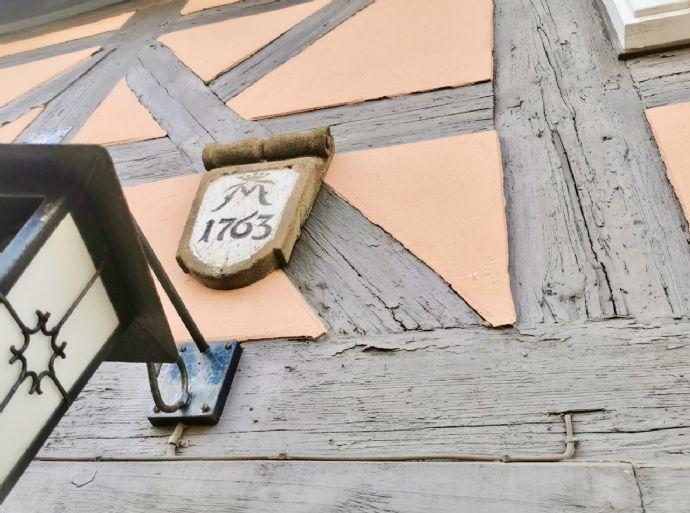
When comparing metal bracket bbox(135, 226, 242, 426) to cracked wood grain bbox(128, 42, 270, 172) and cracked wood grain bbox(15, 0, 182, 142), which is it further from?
cracked wood grain bbox(15, 0, 182, 142)

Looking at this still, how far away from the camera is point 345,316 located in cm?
122

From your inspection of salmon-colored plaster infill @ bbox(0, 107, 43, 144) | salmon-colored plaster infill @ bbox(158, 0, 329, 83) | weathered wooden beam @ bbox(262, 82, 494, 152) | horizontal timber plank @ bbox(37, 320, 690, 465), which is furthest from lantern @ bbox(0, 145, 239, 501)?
salmon-colored plaster infill @ bbox(0, 107, 43, 144)

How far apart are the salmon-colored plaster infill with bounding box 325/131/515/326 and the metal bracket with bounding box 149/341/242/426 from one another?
405mm

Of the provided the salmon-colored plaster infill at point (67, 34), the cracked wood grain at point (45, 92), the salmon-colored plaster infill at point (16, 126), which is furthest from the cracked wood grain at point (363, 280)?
A: the salmon-colored plaster infill at point (67, 34)

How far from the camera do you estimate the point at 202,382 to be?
1142mm

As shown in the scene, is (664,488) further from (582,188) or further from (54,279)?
(54,279)

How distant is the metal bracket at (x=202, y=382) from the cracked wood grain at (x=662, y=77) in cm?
106

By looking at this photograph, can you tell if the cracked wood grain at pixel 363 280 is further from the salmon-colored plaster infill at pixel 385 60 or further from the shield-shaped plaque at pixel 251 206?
the salmon-colored plaster infill at pixel 385 60

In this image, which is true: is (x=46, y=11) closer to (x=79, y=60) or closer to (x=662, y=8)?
(x=79, y=60)

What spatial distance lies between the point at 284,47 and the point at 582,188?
1192mm

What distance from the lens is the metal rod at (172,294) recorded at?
0.98 m

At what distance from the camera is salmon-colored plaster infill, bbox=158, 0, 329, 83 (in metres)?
2.20

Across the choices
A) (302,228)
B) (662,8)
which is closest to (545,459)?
(302,228)

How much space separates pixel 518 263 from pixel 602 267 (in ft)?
0.46
